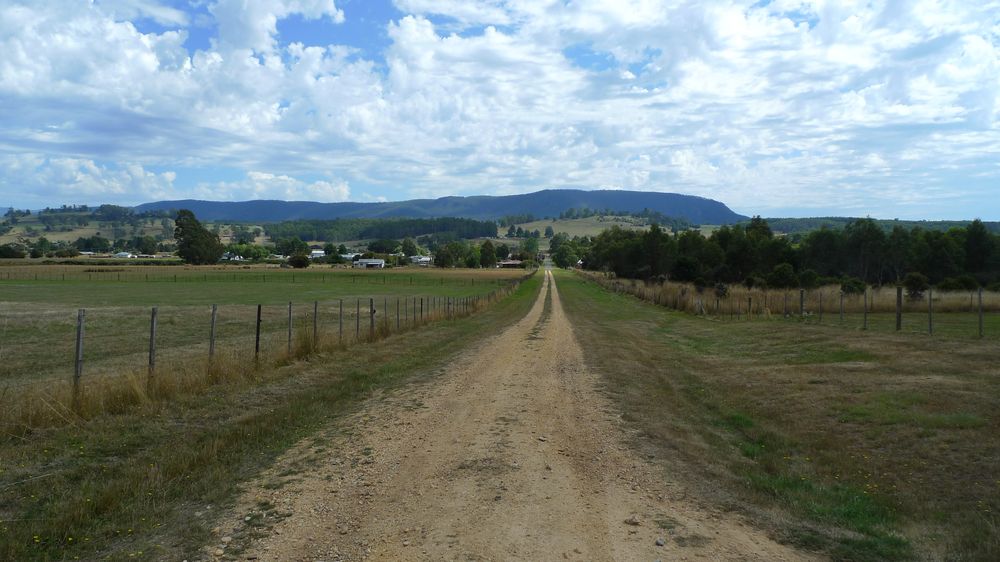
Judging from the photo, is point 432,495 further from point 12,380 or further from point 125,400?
point 12,380

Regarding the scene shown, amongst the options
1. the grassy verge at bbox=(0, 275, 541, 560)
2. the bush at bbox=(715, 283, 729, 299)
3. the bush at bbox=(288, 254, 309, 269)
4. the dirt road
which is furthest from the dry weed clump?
the bush at bbox=(288, 254, 309, 269)

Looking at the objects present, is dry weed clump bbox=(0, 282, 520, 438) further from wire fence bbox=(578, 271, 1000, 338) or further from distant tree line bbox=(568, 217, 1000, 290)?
distant tree line bbox=(568, 217, 1000, 290)

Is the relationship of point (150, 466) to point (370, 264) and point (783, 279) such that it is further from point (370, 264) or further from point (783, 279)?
point (370, 264)

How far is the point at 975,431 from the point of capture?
30.9ft

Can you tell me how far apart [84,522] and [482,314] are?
32.7 m

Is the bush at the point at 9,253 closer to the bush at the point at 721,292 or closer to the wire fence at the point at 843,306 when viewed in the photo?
the wire fence at the point at 843,306

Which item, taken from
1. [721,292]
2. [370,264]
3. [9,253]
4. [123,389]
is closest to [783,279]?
[721,292]

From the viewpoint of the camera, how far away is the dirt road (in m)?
5.68

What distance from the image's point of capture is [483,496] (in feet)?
22.6

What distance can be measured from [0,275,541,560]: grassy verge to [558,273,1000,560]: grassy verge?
5.23m

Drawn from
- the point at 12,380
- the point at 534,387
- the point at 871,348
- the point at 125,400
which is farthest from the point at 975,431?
the point at 12,380

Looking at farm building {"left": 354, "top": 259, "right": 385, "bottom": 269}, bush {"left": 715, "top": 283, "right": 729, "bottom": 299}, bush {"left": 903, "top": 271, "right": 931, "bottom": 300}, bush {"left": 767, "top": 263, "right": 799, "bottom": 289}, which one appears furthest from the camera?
farm building {"left": 354, "top": 259, "right": 385, "bottom": 269}

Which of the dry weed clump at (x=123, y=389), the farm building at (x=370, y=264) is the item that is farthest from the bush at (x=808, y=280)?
the farm building at (x=370, y=264)

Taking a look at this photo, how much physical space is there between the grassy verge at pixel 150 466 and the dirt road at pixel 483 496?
540 millimetres
